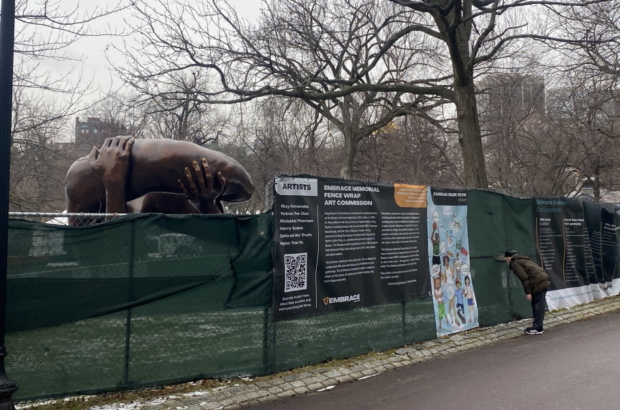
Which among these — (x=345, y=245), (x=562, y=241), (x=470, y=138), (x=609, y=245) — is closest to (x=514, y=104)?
(x=470, y=138)

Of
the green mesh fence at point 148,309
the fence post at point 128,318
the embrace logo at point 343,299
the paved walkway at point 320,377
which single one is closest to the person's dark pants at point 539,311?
the paved walkway at point 320,377

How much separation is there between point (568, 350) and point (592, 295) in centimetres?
534

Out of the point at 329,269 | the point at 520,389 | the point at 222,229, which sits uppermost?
the point at 222,229

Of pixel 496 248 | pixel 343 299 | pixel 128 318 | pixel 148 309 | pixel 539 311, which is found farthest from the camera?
pixel 496 248

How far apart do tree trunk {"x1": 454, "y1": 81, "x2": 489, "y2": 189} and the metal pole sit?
1153 cm

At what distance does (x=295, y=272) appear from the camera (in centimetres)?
621

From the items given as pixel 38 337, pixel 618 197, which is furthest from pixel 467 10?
pixel 618 197

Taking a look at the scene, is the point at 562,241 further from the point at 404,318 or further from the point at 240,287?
the point at 240,287

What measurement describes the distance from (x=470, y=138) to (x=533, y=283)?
19.0 ft

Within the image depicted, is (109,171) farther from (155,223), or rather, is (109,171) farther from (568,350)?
(568,350)

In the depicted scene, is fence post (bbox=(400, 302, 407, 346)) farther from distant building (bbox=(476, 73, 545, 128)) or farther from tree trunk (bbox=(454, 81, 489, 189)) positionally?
distant building (bbox=(476, 73, 545, 128))

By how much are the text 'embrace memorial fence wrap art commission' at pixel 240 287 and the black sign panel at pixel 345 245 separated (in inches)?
0.7

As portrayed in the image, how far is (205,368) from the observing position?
18.8ft

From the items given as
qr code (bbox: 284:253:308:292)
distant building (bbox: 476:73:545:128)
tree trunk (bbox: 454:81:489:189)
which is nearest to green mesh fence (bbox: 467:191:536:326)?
tree trunk (bbox: 454:81:489:189)
